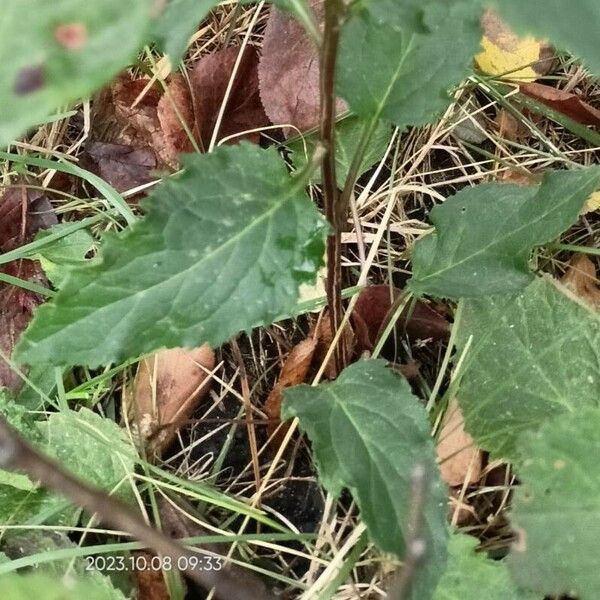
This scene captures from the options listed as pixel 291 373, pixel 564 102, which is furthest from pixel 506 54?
pixel 291 373

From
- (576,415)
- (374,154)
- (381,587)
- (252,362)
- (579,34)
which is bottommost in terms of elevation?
(381,587)

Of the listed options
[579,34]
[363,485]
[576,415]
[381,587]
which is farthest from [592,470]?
[579,34]

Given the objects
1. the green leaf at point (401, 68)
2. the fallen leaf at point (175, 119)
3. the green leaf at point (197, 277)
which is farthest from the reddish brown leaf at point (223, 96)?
the green leaf at point (197, 277)

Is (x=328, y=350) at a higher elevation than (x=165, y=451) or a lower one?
higher

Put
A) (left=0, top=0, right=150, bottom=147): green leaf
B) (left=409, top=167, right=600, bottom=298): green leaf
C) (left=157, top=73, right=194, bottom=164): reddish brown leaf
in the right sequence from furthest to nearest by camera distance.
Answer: (left=157, top=73, right=194, bottom=164): reddish brown leaf, (left=409, top=167, right=600, bottom=298): green leaf, (left=0, top=0, right=150, bottom=147): green leaf

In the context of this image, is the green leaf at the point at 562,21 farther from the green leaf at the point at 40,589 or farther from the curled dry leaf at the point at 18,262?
the curled dry leaf at the point at 18,262

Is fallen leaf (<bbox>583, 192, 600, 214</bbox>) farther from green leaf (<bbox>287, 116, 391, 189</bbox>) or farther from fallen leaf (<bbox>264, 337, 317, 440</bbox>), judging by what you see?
fallen leaf (<bbox>264, 337, 317, 440</bbox>)

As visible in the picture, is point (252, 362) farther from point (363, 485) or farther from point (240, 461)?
point (363, 485)

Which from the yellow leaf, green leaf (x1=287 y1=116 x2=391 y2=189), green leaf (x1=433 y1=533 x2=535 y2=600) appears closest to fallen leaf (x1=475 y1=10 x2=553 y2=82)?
the yellow leaf
